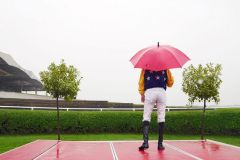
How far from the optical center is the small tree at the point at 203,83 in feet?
55.9

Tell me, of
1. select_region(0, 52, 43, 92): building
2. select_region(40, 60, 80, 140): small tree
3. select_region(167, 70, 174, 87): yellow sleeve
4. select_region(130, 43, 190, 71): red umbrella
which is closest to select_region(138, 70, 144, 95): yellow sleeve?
select_region(130, 43, 190, 71): red umbrella

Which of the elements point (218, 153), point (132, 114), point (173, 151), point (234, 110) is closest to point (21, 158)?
point (173, 151)

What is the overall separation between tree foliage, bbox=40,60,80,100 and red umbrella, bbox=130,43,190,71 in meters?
9.10

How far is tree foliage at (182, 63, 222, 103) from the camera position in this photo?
55.9 ft

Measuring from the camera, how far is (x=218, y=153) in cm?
734

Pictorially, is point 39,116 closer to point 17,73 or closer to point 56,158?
point 56,158

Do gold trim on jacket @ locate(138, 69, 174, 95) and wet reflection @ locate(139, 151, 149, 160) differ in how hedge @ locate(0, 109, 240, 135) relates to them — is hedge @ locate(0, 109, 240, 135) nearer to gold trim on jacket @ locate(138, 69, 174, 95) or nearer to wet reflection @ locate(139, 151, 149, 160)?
gold trim on jacket @ locate(138, 69, 174, 95)

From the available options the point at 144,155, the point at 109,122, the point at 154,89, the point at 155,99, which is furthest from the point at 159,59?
the point at 109,122

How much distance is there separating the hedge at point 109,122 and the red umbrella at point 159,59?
12327 millimetres

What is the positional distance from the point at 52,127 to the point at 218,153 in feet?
45.6

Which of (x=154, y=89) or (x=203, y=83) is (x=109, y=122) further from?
(x=154, y=89)

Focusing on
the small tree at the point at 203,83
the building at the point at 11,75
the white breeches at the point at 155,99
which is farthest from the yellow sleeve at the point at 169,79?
the building at the point at 11,75

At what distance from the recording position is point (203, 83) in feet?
56.5

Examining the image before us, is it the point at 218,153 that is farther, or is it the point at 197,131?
the point at 197,131
